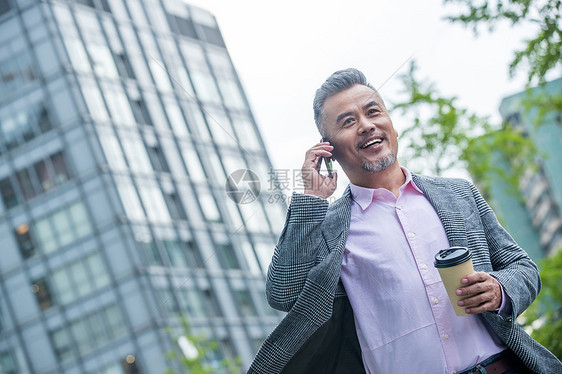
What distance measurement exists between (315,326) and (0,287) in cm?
2846

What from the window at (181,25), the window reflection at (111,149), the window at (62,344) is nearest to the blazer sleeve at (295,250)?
the window at (181,25)

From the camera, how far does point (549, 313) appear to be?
11773 millimetres

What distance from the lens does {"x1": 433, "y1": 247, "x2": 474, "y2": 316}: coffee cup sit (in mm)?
1869

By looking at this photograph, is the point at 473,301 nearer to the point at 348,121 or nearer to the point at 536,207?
the point at 348,121

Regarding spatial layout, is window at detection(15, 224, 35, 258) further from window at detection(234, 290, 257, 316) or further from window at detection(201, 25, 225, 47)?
window at detection(201, 25, 225, 47)

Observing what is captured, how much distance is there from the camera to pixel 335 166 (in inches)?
86.7

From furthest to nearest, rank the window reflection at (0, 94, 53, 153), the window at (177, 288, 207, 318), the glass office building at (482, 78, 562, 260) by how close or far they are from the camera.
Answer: the glass office building at (482, 78, 562, 260) → the window reflection at (0, 94, 53, 153) → the window at (177, 288, 207, 318)

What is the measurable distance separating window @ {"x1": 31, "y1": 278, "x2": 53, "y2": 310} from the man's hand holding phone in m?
26.9

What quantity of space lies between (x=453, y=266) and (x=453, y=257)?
2cm

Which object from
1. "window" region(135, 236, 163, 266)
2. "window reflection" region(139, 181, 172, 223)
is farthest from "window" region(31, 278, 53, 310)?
"window reflection" region(139, 181, 172, 223)

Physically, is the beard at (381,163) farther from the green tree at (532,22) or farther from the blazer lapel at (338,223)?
the green tree at (532,22)

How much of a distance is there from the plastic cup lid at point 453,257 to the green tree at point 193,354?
15527mm

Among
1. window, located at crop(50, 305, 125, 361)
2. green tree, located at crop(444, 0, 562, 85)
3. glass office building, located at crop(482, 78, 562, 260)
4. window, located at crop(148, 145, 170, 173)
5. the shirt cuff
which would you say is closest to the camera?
the shirt cuff

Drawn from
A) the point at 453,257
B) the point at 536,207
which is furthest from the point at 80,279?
the point at 536,207
